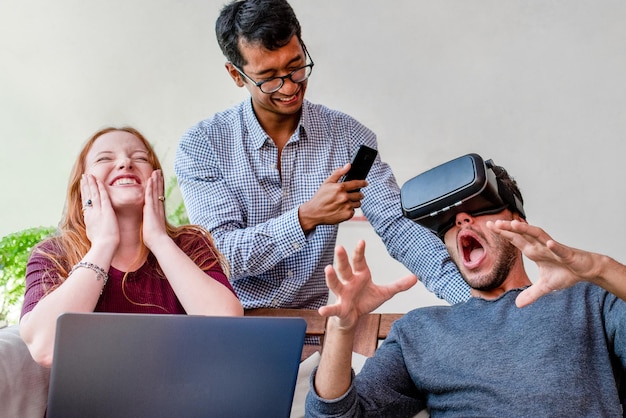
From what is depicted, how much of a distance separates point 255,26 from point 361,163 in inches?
23.0

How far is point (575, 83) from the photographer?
440cm

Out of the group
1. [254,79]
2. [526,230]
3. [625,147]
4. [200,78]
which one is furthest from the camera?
[200,78]

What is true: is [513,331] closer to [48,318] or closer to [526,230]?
[526,230]

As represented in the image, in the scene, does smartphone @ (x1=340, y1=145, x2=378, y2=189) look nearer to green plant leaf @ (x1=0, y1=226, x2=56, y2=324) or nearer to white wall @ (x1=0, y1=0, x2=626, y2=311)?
green plant leaf @ (x1=0, y1=226, x2=56, y2=324)

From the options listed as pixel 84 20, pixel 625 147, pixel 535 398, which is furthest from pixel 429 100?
pixel 535 398

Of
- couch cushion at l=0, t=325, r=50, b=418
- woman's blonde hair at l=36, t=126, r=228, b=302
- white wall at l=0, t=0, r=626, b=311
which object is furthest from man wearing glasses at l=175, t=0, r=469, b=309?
white wall at l=0, t=0, r=626, b=311

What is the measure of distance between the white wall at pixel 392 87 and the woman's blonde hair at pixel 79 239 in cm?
243

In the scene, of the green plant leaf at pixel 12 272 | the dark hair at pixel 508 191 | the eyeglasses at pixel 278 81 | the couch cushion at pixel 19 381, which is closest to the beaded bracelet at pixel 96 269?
the couch cushion at pixel 19 381

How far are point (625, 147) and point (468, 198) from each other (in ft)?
9.16

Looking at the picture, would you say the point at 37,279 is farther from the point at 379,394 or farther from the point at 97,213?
the point at 379,394

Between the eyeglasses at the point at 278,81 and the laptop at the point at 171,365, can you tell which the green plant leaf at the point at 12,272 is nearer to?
the eyeglasses at the point at 278,81

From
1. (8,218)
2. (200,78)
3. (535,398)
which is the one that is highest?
(200,78)

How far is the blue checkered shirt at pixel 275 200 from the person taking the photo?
7.88 feet

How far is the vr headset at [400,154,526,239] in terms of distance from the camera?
6.30 feet
